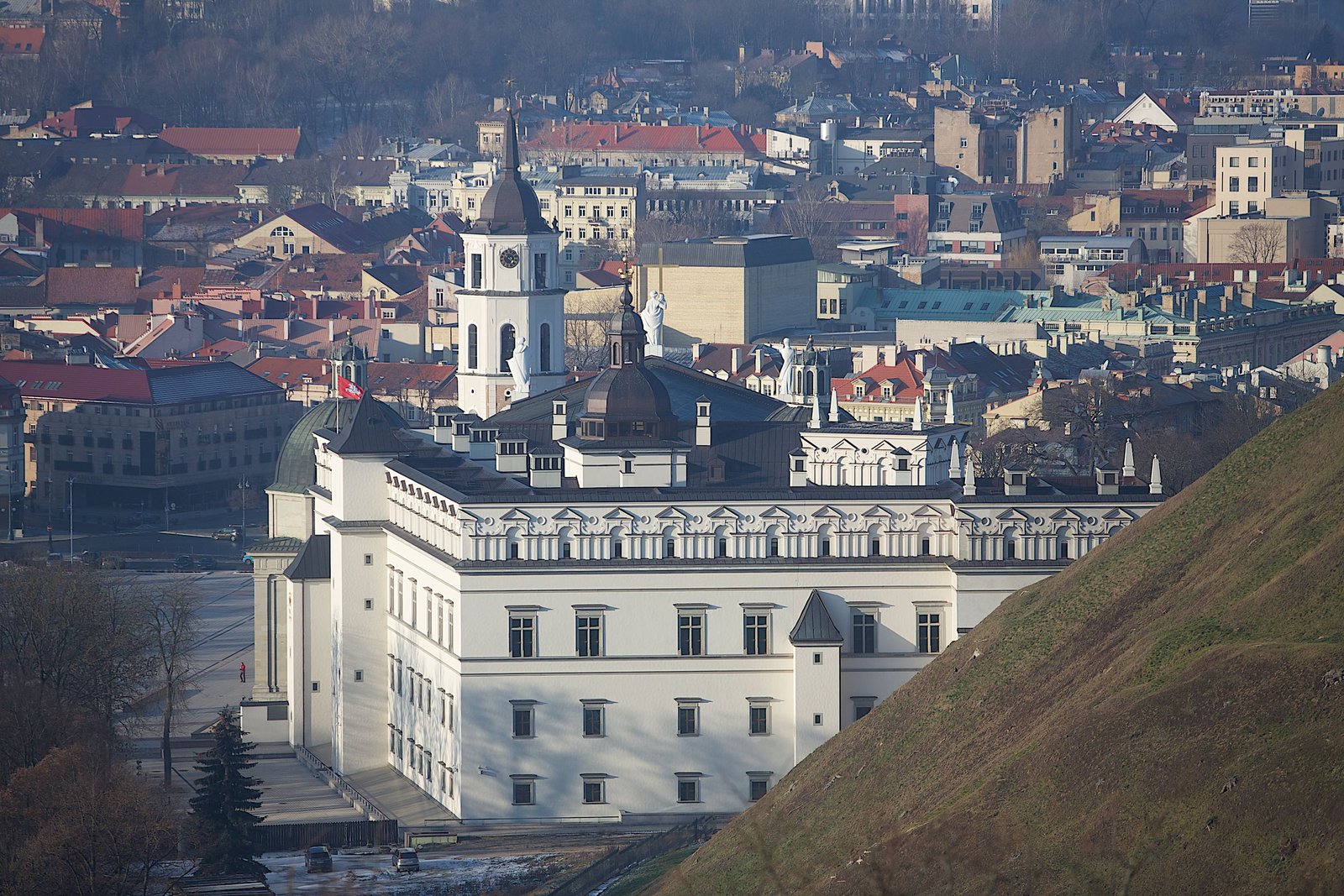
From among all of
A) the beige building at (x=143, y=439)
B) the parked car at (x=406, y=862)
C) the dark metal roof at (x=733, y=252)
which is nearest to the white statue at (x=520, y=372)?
the parked car at (x=406, y=862)

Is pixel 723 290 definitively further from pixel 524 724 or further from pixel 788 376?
pixel 524 724

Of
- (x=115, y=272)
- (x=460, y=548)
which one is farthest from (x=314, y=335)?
(x=460, y=548)

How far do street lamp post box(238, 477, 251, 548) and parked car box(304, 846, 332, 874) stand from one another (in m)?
50.4

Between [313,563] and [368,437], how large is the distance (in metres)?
3.63

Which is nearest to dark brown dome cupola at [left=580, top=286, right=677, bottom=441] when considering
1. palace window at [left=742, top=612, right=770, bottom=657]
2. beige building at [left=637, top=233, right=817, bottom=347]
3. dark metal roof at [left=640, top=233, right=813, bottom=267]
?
palace window at [left=742, top=612, right=770, bottom=657]

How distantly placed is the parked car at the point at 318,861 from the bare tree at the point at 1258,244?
397ft

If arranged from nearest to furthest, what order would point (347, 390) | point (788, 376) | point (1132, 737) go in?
point (1132, 737)
point (788, 376)
point (347, 390)

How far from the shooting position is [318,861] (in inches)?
2557

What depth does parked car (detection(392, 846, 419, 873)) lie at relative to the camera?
6388 cm

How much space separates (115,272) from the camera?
174625mm

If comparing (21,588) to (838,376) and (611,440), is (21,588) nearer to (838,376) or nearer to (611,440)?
(611,440)

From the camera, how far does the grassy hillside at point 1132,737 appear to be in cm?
4284

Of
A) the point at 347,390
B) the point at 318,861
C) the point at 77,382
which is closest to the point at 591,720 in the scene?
the point at 318,861

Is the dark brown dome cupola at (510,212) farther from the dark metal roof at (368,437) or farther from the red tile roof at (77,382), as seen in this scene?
the red tile roof at (77,382)
